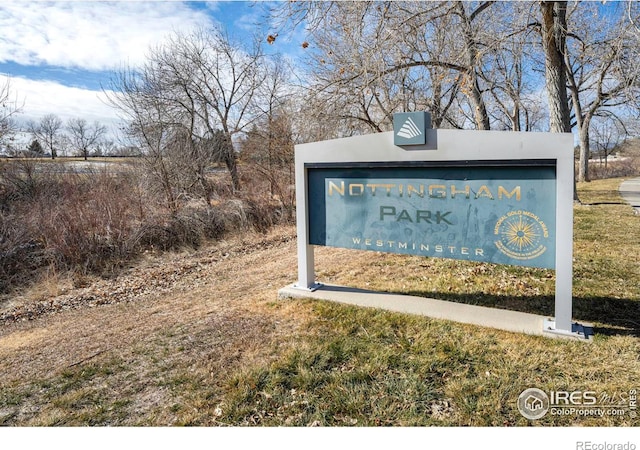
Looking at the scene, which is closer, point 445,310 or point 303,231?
point 445,310

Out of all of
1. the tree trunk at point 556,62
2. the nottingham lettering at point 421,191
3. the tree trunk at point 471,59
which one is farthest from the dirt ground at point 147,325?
the tree trunk at point 556,62

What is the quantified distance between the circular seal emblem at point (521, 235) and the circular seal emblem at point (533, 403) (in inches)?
50.8

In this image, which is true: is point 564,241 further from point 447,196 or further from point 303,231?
point 303,231

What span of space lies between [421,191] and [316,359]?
1.93 meters

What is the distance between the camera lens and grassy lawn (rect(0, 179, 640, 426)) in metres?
2.76

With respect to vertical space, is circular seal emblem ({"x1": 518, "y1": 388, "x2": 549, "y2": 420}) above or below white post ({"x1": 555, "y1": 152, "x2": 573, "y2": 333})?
below

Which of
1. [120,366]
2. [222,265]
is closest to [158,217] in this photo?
[222,265]

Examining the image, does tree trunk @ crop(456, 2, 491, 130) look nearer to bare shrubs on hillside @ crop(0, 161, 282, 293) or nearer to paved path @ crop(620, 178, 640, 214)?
paved path @ crop(620, 178, 640, 214)

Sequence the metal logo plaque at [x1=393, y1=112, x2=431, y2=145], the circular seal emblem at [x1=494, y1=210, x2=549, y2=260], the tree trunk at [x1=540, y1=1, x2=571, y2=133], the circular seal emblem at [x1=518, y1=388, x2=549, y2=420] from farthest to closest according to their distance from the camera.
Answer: the tree trunk at [x1=540, y1=1, x2=571, y2=133] → the metal logo plaque at [x1=393, y1=112, x2=431, y2=145] → the circular seal emblem at [x1=494, y1=210, x2=549, y2=260] → the circular seal emblem at [x1=518, y1=388, x2=549, y2=420]

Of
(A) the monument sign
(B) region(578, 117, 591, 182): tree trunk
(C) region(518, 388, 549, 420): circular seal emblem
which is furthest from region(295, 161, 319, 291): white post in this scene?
(B) region(578, 117, 591, 182): tree trunk

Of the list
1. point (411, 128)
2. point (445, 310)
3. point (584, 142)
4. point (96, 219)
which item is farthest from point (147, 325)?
point (584, 142)

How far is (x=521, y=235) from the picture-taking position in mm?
3725

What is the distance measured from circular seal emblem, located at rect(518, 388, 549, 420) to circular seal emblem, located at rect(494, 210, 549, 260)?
1290 mm

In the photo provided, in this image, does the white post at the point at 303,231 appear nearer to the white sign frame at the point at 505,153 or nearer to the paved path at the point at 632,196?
the white sign frame at the point at 505,153
